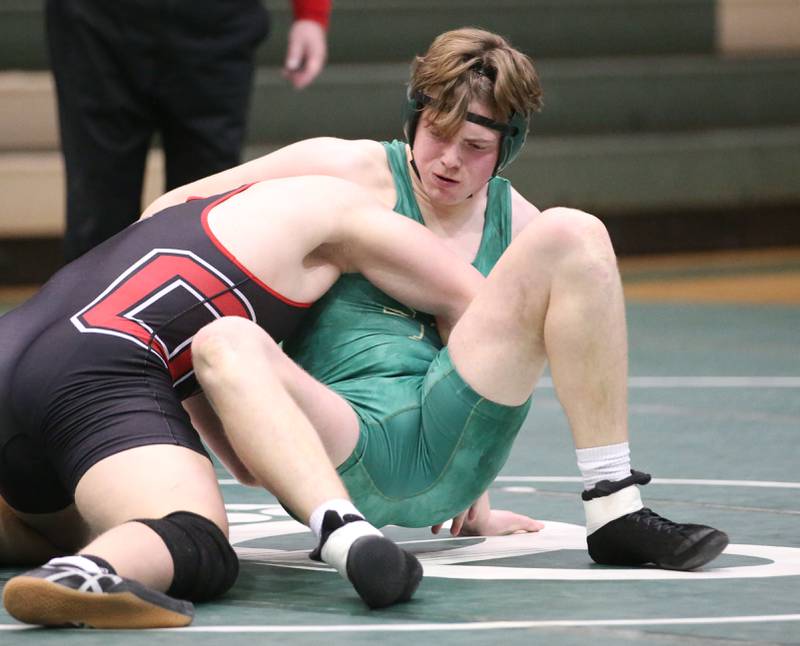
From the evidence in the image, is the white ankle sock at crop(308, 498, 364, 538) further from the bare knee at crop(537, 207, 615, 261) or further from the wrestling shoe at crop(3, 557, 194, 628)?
the bare knee at crop(537, 207, 615, 261)

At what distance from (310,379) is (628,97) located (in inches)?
244

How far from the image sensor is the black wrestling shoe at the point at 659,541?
2.27 metres

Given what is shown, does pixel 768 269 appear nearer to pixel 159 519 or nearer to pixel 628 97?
pixel 628 97

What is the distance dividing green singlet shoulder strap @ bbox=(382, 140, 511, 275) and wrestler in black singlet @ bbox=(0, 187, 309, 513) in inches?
10.5

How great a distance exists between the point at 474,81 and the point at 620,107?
5877 mm

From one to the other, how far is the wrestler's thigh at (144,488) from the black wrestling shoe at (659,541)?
0.51 metres

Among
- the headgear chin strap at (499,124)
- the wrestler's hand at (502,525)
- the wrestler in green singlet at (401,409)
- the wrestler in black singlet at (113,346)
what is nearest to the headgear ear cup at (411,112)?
the headgear chin strap at (499,124)

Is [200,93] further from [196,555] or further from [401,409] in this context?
[196,555]

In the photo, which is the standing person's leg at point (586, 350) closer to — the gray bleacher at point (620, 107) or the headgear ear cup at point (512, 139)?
the headgear ear cup at point (512, 139)

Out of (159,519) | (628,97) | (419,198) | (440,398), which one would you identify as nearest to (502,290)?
(440,398)

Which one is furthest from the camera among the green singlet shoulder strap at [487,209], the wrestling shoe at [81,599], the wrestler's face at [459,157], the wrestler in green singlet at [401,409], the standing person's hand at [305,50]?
the standing person's hand at [305,50]

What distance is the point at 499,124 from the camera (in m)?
2.54

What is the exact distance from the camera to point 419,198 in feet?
8.67

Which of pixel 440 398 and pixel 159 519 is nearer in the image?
pixel 159 519
